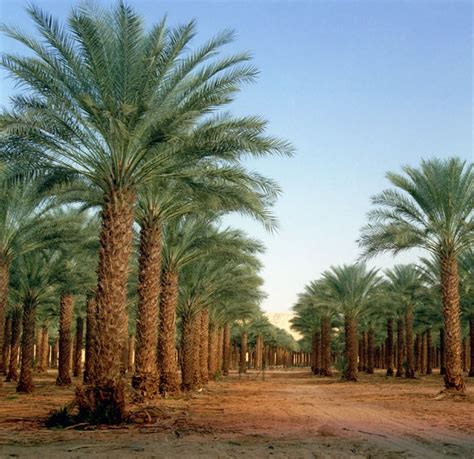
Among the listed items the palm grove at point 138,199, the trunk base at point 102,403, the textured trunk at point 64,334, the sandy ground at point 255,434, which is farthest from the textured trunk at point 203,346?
the trunk base at point 102,403

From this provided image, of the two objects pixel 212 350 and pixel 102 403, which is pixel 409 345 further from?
pixel 102 403

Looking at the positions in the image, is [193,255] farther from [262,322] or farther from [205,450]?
[262,322]

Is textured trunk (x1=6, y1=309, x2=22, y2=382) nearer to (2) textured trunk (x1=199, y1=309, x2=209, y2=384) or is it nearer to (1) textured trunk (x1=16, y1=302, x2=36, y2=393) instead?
(1) textured trunk (x1=16, y1=302, x2=36, y2=393)

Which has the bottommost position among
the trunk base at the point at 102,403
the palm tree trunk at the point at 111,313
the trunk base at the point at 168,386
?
the trunk base at the point at 168,386

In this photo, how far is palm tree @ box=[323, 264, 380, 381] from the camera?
128 ft

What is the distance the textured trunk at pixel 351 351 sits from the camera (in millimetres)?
38344

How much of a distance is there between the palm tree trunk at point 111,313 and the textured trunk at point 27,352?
11865mm

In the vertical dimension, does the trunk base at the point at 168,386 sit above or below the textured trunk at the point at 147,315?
below

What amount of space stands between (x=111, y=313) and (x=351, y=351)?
28822 mm

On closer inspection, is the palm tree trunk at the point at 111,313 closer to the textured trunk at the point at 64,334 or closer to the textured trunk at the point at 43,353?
the textured trunk at the point at 64,334

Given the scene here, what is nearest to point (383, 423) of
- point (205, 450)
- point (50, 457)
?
point (205, 450)

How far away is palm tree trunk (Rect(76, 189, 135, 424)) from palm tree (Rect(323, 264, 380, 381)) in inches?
1081

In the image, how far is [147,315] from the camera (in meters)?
18.6

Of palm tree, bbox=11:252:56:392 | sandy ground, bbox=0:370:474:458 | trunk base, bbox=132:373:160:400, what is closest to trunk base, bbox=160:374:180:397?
trunk base, bbox=132:373:160:400
